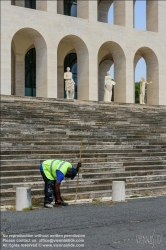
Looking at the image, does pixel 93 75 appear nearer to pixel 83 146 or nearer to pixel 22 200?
pixel 83 146

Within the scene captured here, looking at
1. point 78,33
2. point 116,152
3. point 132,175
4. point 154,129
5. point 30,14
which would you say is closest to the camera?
point 132,175

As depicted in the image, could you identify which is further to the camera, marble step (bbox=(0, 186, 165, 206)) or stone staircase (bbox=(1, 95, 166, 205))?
stone staircase (bbox=(1, 95, 166, 205))

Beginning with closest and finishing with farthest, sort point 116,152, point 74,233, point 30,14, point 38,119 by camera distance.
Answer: point 74,233 < point 116,152 < point 38,119 < point 30,14

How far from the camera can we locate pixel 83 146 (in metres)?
13.8

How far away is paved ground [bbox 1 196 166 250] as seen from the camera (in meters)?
6.53

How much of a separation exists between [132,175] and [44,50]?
46.6 feet

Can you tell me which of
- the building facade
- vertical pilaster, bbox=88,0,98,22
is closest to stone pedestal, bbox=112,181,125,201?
the building facade

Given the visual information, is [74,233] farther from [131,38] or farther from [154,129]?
[131,38]

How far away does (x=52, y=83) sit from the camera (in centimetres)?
2525

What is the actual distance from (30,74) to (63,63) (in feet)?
8.52

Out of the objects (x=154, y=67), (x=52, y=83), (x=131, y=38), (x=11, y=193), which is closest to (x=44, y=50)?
(x=52, y=83)

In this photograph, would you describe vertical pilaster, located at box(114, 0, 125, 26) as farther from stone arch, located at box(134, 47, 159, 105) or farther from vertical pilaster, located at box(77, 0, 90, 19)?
vertical pilaster, located at box(77, 0, 90, 19)

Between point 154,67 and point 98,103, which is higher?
point 154,67

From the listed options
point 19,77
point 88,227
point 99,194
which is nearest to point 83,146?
point 99,194
